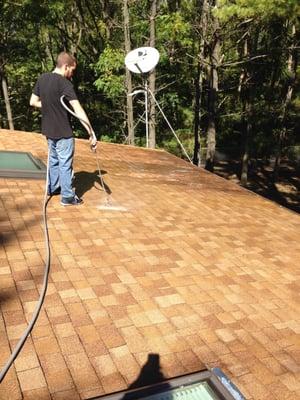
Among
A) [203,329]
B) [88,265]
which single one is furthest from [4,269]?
[203,329]

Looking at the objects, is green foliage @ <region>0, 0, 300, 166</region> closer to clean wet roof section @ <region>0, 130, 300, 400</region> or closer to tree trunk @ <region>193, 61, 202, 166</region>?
tree trunk @ <region>193, 61, 202, 166</region>

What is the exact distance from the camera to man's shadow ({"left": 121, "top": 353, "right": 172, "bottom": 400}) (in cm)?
239

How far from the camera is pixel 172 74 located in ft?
71.5

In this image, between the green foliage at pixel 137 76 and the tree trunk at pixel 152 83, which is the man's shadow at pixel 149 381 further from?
the green foliage at pixel 137 76

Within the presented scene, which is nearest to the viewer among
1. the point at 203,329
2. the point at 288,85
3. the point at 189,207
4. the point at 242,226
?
the point at 203,329

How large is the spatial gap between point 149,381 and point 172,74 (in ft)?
68.4

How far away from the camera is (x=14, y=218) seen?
4527 millimetres

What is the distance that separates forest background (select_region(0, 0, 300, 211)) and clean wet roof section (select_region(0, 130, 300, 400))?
12511mm

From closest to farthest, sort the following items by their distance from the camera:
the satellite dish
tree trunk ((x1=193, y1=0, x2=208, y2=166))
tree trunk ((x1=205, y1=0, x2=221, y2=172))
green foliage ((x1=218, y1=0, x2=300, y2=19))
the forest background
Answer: green foliage ((x1=218, y1=0, x2=300, y2=19)) → the satellite dish → tree trunk ((x1=205, y1=0, x2=221, y2=172)) → tree trunk ((x1=193, y1=0, x2=208, y2=166)) → the forest background

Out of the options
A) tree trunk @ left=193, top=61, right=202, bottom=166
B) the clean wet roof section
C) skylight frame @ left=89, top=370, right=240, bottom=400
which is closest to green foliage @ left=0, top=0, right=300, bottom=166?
tree trunk @ left=193, top=61, right=202, bottom=166

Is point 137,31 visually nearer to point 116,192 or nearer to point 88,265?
point 116,192

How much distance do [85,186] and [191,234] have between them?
81.3 inches

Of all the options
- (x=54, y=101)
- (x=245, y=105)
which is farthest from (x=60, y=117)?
(x=245, y=105)

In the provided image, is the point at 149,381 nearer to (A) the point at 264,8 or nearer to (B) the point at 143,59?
(B) the point at 143,59
